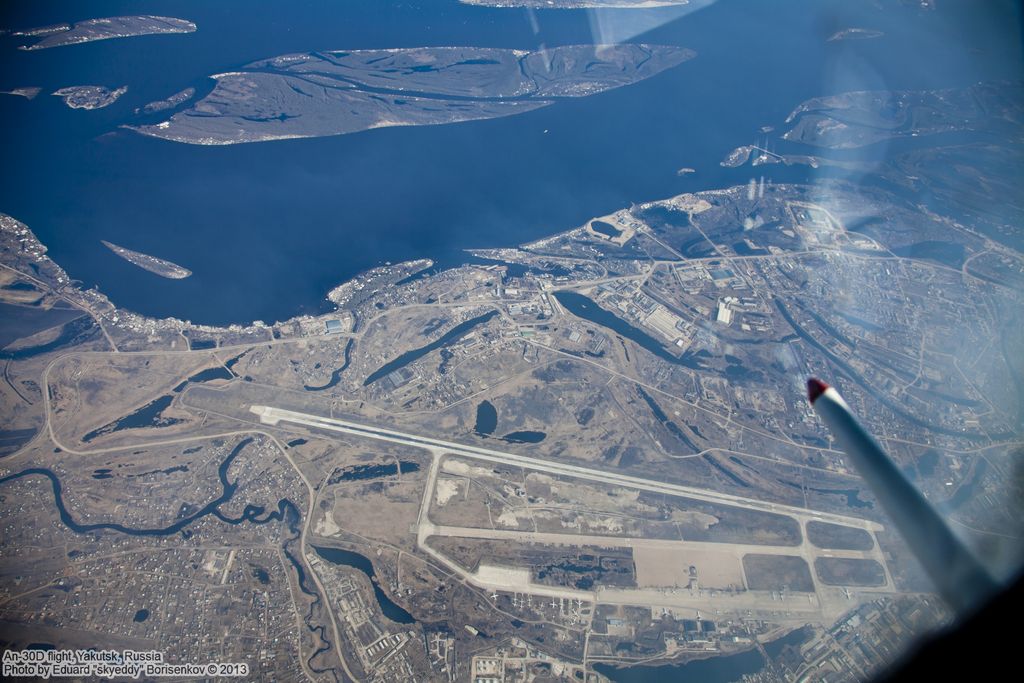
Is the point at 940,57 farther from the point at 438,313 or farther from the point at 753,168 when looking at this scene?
the point at 438,313

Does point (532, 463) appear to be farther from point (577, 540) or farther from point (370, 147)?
point (370, 147)

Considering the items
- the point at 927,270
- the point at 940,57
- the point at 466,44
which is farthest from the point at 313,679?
the point at 940,57

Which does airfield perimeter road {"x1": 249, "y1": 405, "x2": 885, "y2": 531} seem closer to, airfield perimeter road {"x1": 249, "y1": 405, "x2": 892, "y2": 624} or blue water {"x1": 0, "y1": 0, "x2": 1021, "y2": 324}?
airfield perimeter road {"x1": 249, "y1": 405, "x2": 892, "y2": 624}

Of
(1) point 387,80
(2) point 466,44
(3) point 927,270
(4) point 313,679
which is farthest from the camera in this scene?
(2) point 466,44

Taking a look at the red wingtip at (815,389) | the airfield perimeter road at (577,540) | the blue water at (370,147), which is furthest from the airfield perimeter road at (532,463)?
the red wingtip at (815,389)

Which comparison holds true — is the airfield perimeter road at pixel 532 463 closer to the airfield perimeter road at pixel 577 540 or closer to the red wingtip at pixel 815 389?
the airfield perimeter road at pixel 577 540
